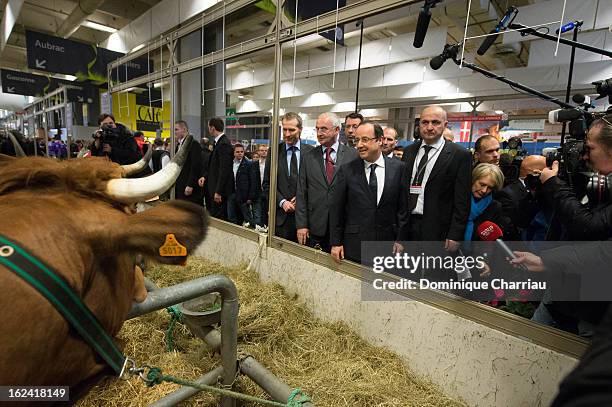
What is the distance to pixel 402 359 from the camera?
7.88 ft

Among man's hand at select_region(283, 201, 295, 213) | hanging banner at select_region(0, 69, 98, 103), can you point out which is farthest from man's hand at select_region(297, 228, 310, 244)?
hanging banner at select_region(0, 69, 98, 103)

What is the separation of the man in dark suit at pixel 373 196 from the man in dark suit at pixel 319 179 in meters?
0.38

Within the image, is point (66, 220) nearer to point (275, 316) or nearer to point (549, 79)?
point (275, 316)

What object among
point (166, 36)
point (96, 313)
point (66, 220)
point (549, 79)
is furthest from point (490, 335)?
point (549, 79)

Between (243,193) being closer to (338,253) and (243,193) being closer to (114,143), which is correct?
(114,143)

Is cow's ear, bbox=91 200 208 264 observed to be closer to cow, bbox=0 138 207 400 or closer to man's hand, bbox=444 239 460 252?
cow, bbox=0 138 207 400

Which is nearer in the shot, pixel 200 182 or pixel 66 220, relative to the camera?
pixel 66 220

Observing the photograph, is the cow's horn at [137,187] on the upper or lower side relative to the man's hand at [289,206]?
upper

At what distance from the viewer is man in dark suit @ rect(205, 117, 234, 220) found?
A: 454 centimetres

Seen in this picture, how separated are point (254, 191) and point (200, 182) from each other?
84 cm

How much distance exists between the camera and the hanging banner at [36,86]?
1358cm

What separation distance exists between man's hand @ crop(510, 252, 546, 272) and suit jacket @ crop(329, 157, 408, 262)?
2.57 feet

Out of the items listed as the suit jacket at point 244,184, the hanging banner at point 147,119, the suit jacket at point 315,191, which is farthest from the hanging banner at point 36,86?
the suit jacket at point 315,191

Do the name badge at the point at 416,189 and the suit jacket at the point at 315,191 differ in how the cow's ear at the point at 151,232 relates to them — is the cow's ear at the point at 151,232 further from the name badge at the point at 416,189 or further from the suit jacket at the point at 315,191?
the suit jacket at the point at 315,191
